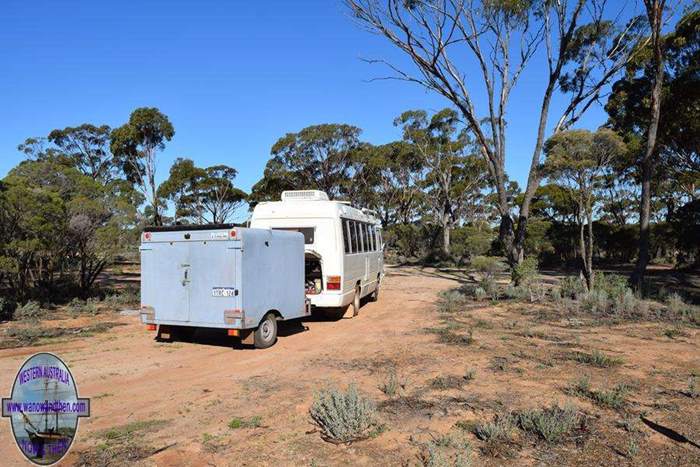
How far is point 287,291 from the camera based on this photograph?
963cm

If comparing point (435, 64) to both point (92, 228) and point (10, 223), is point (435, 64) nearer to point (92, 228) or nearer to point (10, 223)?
point (92, 228)

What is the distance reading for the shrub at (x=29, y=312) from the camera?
12.3 metres

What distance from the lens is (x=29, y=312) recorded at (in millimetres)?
12555

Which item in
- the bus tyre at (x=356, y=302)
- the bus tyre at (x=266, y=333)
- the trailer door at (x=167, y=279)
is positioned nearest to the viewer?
the trailer door at (x=167, y=279)

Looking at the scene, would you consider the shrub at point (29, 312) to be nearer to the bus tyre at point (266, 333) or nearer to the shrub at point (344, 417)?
the bus tyre at point (266, 333)

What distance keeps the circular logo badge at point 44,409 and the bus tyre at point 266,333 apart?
647 centimetres

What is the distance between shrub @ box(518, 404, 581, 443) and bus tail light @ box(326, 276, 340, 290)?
6.35 m

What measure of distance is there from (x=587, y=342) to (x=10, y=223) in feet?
45.4

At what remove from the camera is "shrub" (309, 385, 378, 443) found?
4.71m

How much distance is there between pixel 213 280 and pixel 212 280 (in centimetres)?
2

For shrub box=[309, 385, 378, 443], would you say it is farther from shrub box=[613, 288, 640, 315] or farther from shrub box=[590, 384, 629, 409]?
shrub box=[613, 288, 640, 315]

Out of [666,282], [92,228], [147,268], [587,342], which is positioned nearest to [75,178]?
[92,228]

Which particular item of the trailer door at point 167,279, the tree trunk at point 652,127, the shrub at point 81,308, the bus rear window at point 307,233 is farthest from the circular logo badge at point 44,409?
the tree trunk at point 652,127

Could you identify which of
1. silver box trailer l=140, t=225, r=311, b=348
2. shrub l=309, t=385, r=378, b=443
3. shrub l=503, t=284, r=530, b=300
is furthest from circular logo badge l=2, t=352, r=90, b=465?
shrub l=503, t=284, r=530, b=300
